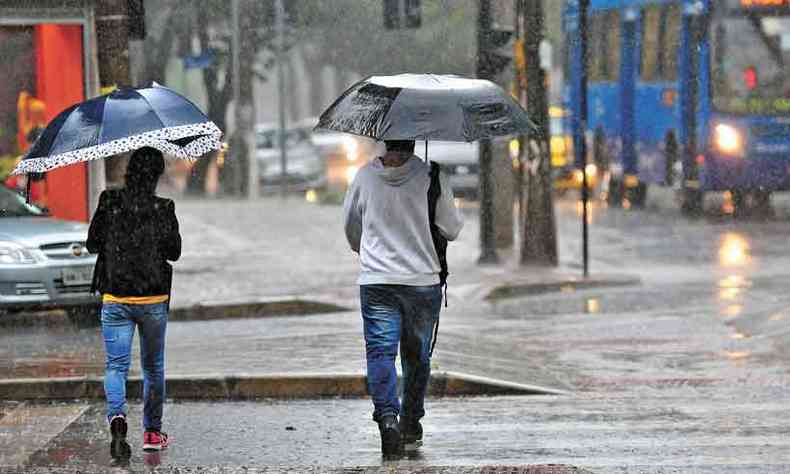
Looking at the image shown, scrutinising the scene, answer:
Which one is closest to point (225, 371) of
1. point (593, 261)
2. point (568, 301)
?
point (568, 301)

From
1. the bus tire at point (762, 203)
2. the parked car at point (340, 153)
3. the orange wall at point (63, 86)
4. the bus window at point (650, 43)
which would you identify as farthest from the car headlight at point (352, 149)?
the orange wall at point (63, 86)

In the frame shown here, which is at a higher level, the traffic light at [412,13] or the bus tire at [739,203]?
the traffic light at [412,13]

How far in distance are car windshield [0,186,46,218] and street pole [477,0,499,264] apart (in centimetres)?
601

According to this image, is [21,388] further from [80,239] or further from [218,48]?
[218,48]

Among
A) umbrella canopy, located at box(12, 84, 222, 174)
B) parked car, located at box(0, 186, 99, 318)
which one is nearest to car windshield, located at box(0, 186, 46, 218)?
parked car, located at box(0, 186, 99, 318)

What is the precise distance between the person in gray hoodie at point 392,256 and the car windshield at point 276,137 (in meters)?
33.3

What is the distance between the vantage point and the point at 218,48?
36500 mm

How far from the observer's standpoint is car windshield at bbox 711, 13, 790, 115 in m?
27.8

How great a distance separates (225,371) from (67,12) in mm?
6995

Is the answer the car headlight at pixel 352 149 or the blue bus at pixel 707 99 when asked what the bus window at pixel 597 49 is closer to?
the blue bus at pixel 707 99

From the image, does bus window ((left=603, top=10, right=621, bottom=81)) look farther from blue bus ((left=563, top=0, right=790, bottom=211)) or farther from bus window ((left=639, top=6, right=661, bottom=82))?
bus window ((left=639, top=6, right=661, bottom=82))

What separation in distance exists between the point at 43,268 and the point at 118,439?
21.2 ft

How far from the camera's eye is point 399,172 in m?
8.81

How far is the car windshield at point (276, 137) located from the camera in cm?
4247
